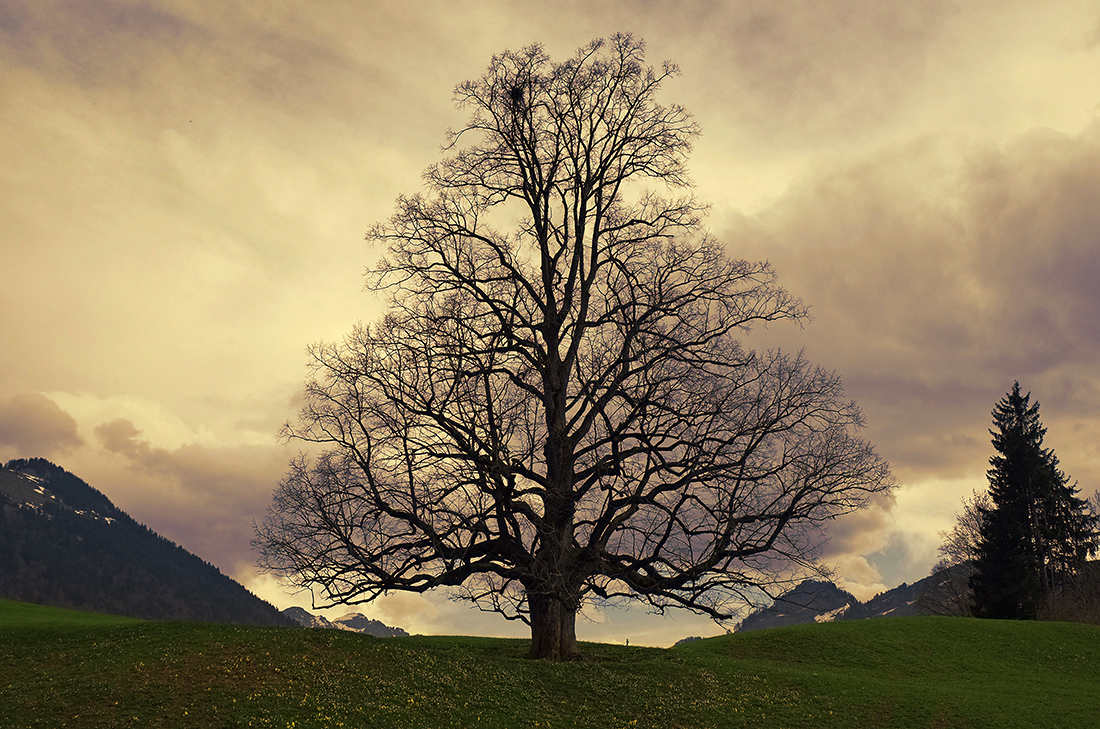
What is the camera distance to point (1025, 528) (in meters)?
58.1

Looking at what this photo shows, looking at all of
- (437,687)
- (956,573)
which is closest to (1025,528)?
(956,573)

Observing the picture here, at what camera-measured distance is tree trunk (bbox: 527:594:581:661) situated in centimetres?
2670

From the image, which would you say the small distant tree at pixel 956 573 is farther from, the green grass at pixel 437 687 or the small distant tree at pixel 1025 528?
the green grass at pixel 437 687

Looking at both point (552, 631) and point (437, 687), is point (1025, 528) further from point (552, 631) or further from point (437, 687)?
point (437, 687)

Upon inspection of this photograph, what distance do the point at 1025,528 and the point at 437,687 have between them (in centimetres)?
5370

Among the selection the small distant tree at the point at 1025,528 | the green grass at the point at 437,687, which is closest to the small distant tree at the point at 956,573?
the small distant tree at the point at 1025,528

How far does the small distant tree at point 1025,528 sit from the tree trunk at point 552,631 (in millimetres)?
44850

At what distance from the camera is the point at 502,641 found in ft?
113

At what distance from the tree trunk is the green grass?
73 centimetres

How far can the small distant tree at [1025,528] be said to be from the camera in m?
56.8

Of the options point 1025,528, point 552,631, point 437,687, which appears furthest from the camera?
point 1025,528

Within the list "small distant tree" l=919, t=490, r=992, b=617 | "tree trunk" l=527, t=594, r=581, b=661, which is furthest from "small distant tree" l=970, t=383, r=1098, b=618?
"tree trunk" l=527, t=594, r=581, b=661

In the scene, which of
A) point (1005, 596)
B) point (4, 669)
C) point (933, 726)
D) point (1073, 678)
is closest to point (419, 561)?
point (4, 669)

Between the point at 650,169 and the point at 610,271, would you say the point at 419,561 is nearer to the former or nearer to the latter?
the point at 610,271
